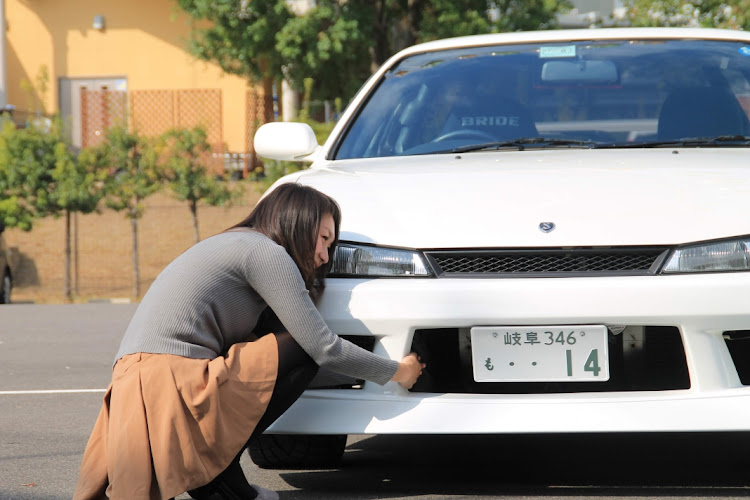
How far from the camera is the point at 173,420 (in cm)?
324

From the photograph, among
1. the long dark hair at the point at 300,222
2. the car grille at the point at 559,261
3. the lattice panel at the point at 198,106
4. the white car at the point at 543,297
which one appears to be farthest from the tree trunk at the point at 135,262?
the car grille at the point at 559,261

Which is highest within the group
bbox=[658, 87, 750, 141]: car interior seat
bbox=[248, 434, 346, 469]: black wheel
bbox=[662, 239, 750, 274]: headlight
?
bbox=[658, 87, 750, 141]: car interior seat

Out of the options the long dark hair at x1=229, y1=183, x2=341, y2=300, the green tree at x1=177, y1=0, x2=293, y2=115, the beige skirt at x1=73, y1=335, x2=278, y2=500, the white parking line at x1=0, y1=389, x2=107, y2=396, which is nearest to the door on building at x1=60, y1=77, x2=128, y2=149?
the green tree at x1=177, y1=0, x2=293, y2=115

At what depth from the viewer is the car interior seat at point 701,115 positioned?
4.62m

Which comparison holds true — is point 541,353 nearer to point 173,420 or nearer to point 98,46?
point 173,420

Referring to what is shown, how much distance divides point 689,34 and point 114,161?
1284cm

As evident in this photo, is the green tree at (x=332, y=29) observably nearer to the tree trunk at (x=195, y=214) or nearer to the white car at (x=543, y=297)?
the tree trunk at (x=195, y=214)

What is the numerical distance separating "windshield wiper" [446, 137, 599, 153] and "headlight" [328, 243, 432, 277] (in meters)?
1.06

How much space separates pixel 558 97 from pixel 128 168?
42.0ft

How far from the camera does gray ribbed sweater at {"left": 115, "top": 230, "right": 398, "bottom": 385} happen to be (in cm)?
336

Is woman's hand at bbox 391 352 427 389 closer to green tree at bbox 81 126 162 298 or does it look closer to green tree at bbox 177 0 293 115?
green tree at bbox 81 126 162 298

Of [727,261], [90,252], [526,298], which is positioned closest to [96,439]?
[526,298]

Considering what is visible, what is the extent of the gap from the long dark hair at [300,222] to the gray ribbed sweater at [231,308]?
0.23 ft

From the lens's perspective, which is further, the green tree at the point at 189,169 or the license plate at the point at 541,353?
the green tree at the point at 189,169
